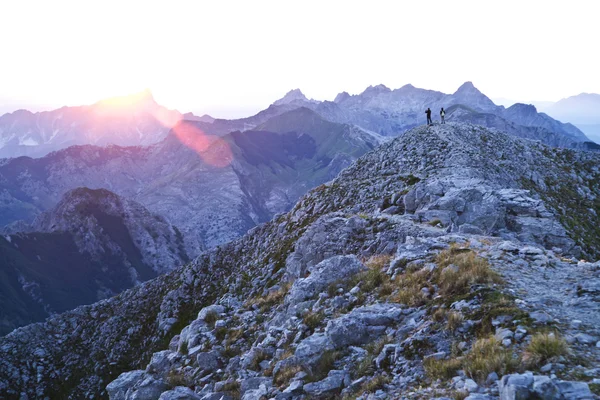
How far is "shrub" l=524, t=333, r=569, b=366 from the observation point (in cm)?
771

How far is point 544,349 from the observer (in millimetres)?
7809

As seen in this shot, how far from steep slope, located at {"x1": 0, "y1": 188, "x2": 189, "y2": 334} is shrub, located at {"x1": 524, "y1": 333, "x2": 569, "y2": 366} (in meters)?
185

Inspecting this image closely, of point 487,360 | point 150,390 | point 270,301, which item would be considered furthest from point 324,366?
point 270,301

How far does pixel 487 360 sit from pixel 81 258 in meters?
214

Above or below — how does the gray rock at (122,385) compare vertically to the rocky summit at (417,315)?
below

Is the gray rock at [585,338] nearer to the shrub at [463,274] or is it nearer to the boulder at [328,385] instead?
the shrub at [463,274]

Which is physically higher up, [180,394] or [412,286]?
[412,286]

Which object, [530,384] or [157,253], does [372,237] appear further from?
[157,253]

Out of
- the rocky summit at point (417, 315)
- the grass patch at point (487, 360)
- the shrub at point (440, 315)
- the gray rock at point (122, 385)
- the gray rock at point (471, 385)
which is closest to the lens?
the gray rock at point (471, 385)

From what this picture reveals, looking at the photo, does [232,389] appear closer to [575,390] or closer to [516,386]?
[516,386]

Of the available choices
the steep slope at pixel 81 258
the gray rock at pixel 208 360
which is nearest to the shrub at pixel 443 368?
the gray rock at pixel 208 360

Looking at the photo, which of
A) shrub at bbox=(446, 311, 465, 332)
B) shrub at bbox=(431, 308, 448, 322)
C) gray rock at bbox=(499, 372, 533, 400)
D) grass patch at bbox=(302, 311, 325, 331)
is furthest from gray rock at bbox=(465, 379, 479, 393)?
grass patch at bbox=(302, 311, 325, 331)

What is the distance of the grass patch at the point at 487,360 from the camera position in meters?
7.84

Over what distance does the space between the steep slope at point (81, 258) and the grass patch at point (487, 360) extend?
604ft
